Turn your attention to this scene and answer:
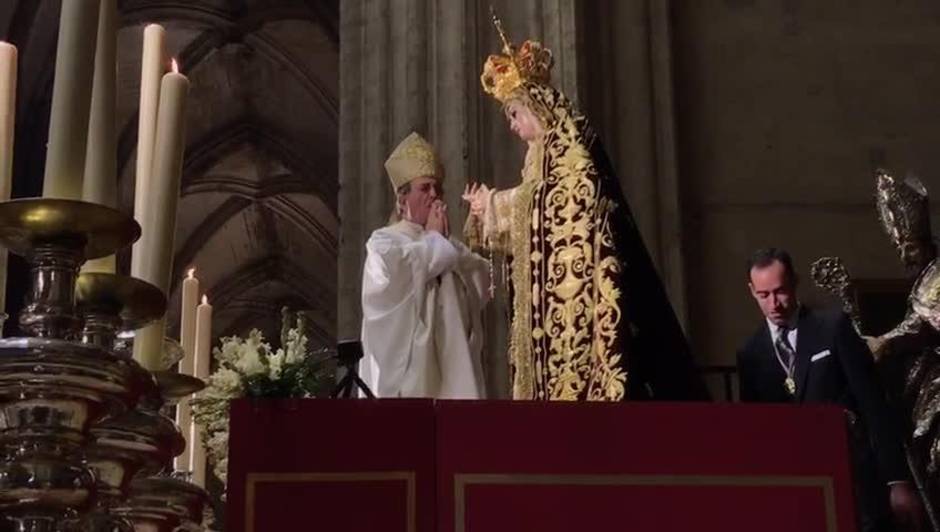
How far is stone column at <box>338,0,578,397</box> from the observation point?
7.74 meters

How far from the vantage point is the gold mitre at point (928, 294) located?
628 cm

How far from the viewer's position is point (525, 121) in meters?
5.01

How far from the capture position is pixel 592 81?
8.24 m

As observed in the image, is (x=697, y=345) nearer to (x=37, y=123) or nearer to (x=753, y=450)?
(x=753, y=450)

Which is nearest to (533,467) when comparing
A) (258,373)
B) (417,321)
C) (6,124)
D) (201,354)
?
(258,373)

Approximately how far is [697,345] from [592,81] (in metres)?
1.56

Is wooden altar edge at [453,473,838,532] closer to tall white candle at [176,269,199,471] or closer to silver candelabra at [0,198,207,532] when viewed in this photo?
tall white candle at [176,269,199,471]

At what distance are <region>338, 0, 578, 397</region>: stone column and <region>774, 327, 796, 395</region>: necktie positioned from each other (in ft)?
10.1

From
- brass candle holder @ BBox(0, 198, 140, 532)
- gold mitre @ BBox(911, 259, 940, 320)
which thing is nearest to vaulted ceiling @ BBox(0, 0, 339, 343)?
gold mitre @ BBox(911, 259, 940, 320)

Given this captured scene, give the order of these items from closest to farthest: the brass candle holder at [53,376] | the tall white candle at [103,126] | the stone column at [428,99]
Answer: the brass candle holder at [53,376] → the tall white candle at [103,126] → the stone column at [428,99]

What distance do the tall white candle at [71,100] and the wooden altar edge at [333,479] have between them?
148cm

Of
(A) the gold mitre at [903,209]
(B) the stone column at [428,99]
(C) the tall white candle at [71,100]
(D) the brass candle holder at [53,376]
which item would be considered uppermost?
(B) the stone column at [428,99]

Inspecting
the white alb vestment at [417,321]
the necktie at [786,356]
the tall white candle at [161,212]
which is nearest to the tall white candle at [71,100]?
the tall white candle at [161,212]

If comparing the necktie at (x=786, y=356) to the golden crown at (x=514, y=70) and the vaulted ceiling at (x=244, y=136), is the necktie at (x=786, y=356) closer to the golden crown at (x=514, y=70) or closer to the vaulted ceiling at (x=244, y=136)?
the golden crown at (x=514, y=70)
